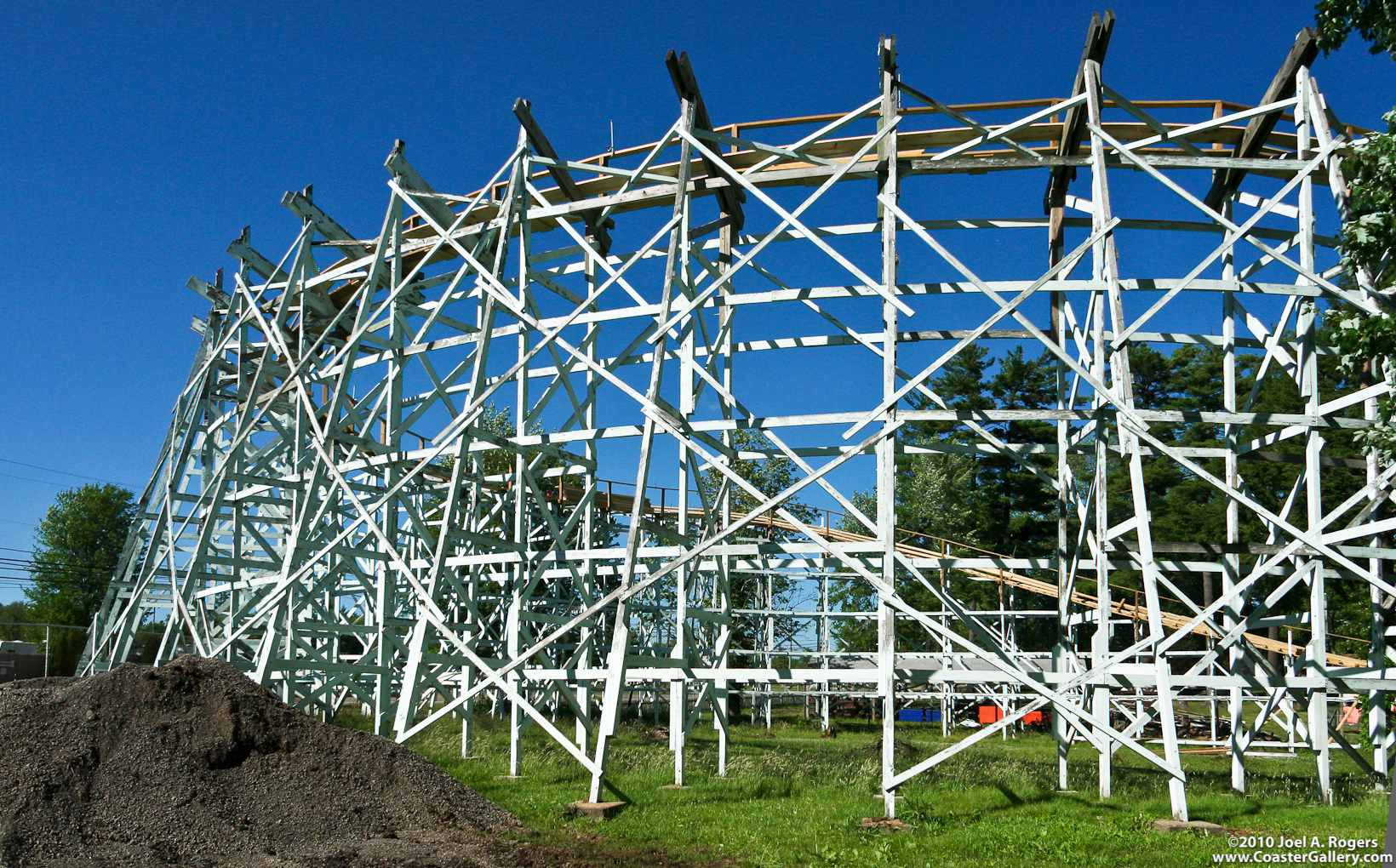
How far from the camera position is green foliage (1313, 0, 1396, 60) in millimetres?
8492

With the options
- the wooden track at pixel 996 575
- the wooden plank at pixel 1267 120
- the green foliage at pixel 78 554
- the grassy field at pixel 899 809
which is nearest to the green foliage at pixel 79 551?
the green foliage at pixel 78 554

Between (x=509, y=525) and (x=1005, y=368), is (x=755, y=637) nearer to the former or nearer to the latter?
(x=509, y=525)

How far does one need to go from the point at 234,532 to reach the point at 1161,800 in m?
14.0

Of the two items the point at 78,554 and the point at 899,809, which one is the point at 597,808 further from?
the point at 78,554

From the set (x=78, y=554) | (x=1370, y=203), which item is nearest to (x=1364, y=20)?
(x=1370, y=203)

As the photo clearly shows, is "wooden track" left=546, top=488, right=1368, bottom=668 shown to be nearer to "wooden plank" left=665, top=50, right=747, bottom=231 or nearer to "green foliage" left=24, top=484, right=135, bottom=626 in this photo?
"wooden plank" left=665, top=50, right=747, bottom=231

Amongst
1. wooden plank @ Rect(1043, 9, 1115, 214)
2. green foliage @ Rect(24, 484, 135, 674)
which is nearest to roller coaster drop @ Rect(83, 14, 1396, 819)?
wooden plank @ Rect(1043, 9, 1115, 214)

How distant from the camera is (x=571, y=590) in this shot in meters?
26.0

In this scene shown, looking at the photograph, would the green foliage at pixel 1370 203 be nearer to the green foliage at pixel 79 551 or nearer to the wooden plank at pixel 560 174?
the wooden plank at pixel 560 174

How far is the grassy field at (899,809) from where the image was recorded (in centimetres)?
810

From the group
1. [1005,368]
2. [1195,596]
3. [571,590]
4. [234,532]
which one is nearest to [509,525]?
[571,590]

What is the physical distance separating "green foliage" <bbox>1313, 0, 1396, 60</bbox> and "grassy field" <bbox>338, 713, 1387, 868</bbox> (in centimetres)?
692

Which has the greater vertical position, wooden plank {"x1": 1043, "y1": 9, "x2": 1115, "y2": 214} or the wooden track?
wooden plank {"x1": 1043, "y1": 9, "x2": 1115, "y2": 214}

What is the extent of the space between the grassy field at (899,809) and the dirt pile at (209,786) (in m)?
1.16
